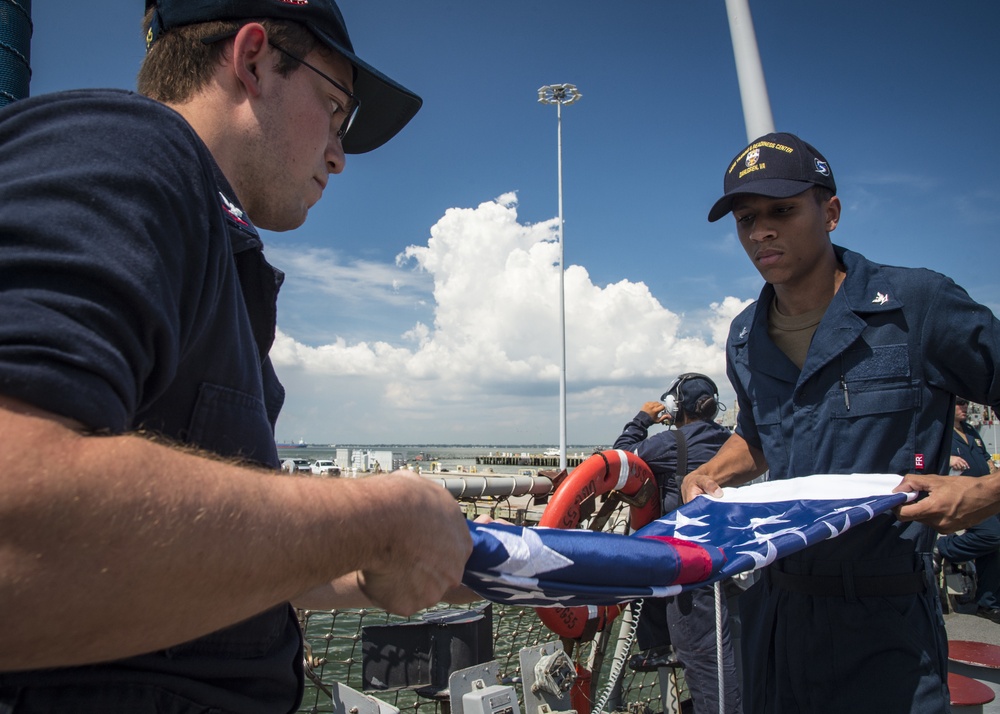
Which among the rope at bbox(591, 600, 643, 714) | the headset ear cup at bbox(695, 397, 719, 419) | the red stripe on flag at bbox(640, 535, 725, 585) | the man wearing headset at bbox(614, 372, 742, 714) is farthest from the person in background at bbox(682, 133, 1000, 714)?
the headset ear cup at bbox(695, 397, 719, 419)

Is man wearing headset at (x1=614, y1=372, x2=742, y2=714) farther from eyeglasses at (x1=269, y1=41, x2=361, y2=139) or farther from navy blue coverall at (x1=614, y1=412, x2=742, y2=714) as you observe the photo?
eyeglasses at (x1=269, y1=41, x2=361, y2=139)

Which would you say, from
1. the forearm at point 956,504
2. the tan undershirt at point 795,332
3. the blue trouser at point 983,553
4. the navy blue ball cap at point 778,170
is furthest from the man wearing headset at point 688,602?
the blue trouser at point 983,553

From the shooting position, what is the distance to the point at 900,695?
1936 mm

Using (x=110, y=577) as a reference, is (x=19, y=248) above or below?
above

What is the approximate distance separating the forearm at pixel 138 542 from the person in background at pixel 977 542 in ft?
23.4

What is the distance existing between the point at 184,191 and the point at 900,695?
7.53 feet

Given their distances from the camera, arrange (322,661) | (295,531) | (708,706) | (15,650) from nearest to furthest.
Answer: (15,650), (295,531), (322,661), (708,706)

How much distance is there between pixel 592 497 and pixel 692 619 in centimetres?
107

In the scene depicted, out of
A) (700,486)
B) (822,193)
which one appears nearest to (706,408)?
(700,486)

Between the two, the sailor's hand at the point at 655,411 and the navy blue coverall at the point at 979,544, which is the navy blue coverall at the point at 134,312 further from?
the navy blue coverall at the point at 979,544

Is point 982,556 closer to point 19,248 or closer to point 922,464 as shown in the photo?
point 922,464

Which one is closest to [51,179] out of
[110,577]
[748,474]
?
[110,577]

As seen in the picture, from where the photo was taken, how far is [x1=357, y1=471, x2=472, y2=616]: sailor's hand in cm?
89

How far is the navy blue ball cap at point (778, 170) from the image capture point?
2326 mm
